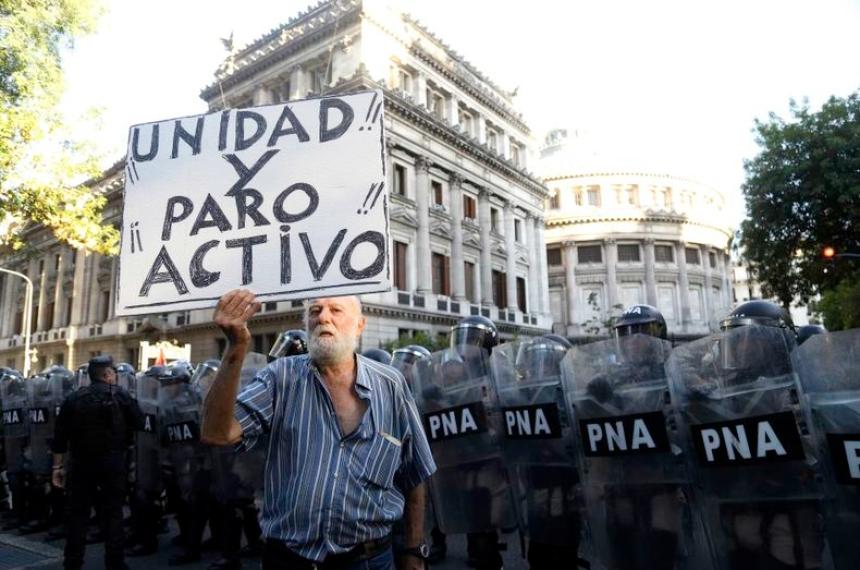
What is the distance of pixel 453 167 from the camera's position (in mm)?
31922

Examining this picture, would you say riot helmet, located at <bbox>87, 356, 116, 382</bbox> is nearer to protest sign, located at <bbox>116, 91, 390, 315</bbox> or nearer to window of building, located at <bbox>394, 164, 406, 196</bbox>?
protest sign, located at <bbox>116, 91, 390, 315</bbox>

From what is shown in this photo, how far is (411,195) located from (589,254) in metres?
27.0

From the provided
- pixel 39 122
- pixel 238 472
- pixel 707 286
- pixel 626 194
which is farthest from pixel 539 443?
pixel 707 286

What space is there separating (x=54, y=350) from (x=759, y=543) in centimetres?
4504

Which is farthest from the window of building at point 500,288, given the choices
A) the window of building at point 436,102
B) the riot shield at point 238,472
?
the riot shield at point 238,472

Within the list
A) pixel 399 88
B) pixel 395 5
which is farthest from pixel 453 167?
pixel 395 5

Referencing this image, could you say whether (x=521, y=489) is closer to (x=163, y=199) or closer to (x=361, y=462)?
(x=361, y=462)

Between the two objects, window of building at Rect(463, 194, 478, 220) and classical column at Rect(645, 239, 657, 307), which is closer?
window of building at Rect(463, 194, 478, 220)

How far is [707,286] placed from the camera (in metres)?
53.9

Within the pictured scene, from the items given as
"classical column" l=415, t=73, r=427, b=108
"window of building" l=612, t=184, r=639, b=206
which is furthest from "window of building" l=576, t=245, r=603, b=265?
"classical column" l=415, t=73, r=427, b=108

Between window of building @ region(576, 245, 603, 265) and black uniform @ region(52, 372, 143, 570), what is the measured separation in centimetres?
4883

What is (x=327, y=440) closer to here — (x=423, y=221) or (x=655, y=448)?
(x=655, y=448)

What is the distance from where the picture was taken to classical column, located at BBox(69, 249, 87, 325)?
38.9m

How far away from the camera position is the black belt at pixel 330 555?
2.06m
